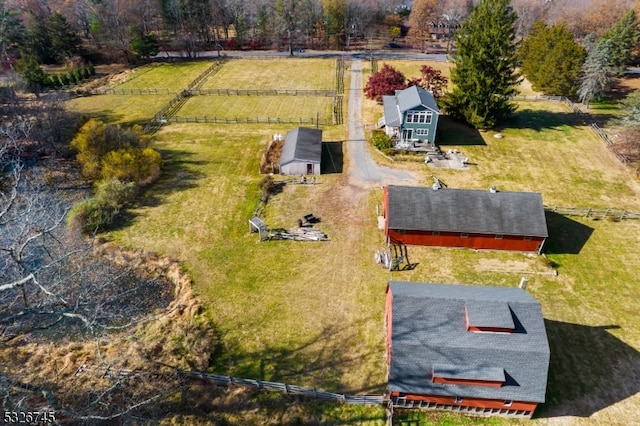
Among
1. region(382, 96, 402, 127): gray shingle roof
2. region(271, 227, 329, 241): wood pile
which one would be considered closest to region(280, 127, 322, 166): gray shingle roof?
region(382, 96, 402, 127): gray shingle roof

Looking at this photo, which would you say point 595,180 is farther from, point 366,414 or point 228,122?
point 228,122

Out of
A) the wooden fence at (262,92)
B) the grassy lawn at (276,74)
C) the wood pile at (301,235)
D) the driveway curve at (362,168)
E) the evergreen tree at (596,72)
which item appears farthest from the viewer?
the grassy lawn at (276,74)

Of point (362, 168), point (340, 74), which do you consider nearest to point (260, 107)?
point (340, 74)

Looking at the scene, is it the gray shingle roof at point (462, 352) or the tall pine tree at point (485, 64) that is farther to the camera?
the tall pine tree at point (485, 64)

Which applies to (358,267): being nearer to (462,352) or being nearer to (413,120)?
(462,352)

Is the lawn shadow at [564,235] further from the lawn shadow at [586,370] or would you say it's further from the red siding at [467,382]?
the red siding at [467,382]

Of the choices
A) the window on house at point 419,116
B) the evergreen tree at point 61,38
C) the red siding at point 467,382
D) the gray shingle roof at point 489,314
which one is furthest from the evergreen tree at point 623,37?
the evergreen tree at point 61,38

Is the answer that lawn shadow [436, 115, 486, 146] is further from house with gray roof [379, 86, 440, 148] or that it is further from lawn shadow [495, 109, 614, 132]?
lawn shadow [495, 109, 614, 132]
